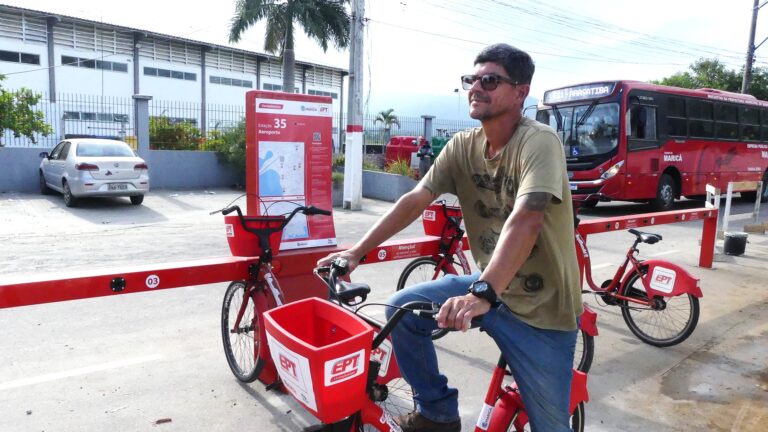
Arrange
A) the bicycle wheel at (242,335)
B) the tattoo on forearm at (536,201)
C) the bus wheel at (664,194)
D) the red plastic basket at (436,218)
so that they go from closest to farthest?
1. the tattoo on forearm at (536,201)
2. the bicycle wheel at (242,335)
3. the red plastic basket at (436,218)
4. the bus wheel at (664,194)

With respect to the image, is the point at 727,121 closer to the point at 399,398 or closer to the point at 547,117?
the point at 547,117

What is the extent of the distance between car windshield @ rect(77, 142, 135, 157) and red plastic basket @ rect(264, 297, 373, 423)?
40.5 feet

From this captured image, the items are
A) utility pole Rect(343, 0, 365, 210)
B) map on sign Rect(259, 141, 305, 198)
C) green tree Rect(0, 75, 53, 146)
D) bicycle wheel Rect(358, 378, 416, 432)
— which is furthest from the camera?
green tree Rect(0, 75, 53, 146)

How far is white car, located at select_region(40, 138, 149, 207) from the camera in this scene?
12281 mm

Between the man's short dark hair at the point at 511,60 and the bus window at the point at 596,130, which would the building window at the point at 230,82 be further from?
the man's short dark hair at the point at 511,60

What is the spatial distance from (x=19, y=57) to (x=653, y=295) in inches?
1265

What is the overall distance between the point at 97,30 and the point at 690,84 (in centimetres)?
3500

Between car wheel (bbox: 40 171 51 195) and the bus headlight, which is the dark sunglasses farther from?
car wheel (bbox: 40 171 51 195)

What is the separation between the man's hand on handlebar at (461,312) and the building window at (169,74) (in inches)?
1361

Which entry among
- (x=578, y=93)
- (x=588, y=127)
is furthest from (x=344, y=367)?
(x=578, y=93)

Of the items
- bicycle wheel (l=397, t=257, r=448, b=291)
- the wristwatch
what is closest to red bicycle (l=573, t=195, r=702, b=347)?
bicycle wheel (l=397, t=257, r=448, b=291)

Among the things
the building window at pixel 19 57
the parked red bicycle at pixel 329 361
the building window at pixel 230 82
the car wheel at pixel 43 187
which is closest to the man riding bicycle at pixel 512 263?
the parked red bicycle at pixel 329 361

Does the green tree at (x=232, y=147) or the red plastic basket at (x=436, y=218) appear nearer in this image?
the red plastic basket at (x=436, y=218)

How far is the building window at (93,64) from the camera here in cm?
2986
